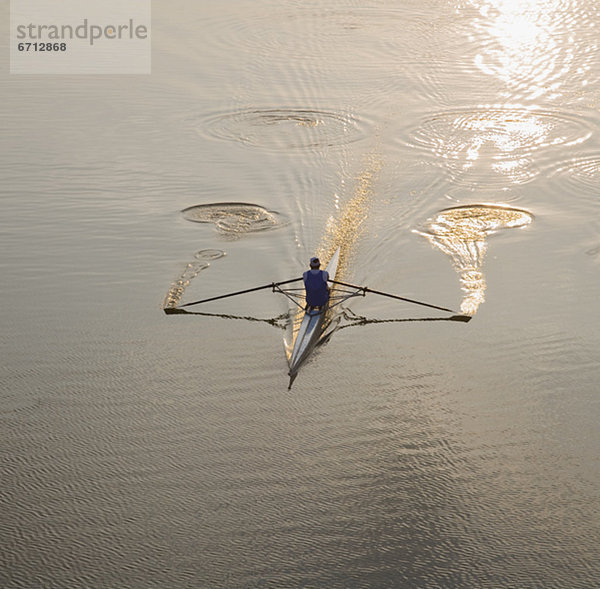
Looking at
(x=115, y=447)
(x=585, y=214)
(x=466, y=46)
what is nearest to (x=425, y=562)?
(x=115, y=447)

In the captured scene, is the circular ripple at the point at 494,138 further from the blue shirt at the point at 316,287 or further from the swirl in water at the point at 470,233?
the blue shirt at the point at 316,287

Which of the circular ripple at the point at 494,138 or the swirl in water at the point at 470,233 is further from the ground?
the circular ripple at the point at 494,138

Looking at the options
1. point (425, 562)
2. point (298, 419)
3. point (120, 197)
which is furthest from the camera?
point (120, 197)

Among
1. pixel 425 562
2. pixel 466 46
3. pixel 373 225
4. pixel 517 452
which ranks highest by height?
pixel 466 46

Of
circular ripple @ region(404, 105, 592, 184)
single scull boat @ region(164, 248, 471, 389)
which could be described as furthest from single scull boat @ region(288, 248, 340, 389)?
circular ripple @ region(404, 105, 592, 184)

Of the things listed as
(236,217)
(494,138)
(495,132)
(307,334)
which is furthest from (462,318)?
(495,132)

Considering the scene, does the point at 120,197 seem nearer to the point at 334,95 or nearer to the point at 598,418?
the point at 334,95

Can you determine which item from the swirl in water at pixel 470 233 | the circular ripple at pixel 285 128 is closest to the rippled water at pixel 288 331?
the swirl in water at pixel 470 233

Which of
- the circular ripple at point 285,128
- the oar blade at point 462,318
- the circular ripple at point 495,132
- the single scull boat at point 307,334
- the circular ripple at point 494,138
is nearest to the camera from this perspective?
the single scull boat at point 307,334
